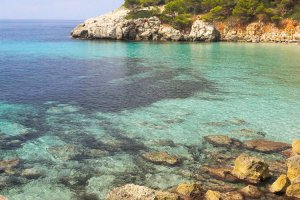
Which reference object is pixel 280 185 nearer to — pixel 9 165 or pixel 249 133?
pixel 249 133

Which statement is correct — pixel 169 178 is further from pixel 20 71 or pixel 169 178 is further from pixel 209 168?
pixel 20 71

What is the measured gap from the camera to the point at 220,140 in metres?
21.5

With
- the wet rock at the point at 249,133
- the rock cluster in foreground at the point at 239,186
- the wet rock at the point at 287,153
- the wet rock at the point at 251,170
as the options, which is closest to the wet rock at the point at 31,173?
the rock cluster in foreground at the point at 239,186

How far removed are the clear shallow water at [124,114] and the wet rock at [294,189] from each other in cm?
465

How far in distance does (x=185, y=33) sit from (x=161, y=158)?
243ft

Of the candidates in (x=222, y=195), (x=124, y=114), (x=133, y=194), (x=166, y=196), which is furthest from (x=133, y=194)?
(x=124, y=114)

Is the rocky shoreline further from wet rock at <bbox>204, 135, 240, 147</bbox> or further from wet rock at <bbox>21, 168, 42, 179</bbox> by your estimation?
wet rock at <bbox>21, 168, 42, 179</bbox>

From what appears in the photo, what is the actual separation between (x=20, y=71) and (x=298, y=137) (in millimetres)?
37155

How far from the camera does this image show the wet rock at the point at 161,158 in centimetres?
1841

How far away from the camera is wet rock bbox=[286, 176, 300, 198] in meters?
14.8

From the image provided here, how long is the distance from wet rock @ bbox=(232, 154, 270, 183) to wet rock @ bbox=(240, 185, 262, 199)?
764 mm

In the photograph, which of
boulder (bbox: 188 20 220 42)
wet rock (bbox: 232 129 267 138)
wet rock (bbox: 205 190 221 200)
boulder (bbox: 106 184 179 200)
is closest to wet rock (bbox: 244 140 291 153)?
wet rock (bbox: 232 129 267 138)

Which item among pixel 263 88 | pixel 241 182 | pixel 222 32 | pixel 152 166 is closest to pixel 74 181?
pixel 152 166

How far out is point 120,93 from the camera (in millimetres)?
34094
